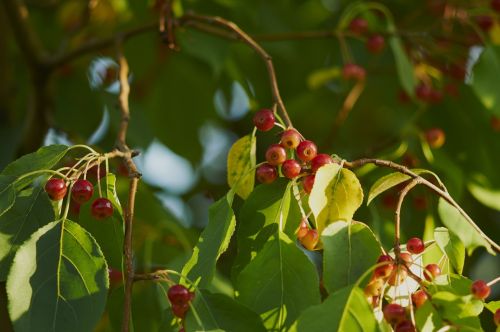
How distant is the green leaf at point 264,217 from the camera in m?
1.63

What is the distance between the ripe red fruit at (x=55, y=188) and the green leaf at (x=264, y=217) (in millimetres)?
331

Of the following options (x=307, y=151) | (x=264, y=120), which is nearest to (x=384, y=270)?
(x=307, y=151)

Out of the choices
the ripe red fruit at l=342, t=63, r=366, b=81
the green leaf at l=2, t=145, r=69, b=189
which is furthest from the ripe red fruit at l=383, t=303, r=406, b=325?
the ripe red fruit at l=342, t=63, r=366, b=81

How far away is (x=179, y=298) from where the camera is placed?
5.02 feet

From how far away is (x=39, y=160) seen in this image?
65.7 inches

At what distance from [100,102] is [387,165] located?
208 cm

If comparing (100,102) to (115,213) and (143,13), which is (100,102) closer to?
(143,13)

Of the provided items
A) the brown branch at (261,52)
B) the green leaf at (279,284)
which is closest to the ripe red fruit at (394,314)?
the green leaf at (279,284)

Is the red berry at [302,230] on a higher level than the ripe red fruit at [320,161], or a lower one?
lower

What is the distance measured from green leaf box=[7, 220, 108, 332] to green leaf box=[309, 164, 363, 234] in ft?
1.28

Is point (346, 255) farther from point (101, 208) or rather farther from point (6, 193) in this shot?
point (6, 193)

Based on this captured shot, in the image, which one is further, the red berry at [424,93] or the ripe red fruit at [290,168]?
the red berry at [424,93]

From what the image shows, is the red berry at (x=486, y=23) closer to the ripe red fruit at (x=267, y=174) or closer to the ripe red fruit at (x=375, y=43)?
the ripe red fruit at (x=375, y=43)

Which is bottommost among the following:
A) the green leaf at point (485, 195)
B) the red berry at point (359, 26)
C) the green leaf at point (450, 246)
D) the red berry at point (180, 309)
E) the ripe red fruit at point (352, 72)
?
the green leaf at point (485, 195)
